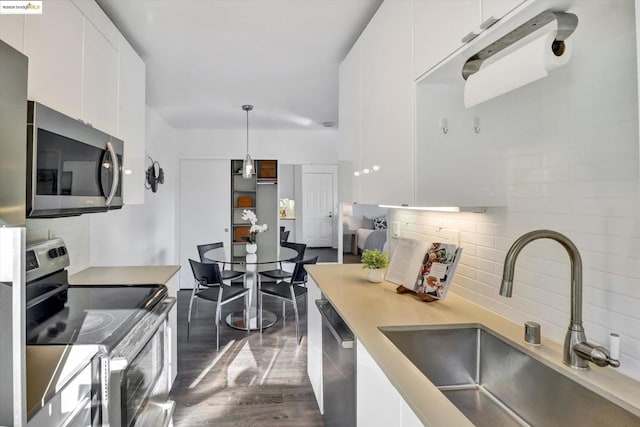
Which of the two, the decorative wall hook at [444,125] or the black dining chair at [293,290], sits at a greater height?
the decorative wall hook at [444,125]

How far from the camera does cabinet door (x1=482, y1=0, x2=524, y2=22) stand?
901 millimetres

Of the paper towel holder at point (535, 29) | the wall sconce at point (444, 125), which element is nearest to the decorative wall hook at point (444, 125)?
the wall sconce at point (444, 125)

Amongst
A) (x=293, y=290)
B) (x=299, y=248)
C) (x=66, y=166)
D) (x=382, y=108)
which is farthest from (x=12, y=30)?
(x=299, y=248)

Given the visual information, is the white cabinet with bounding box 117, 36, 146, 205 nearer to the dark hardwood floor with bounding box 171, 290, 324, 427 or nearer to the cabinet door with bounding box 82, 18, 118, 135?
the cabinet door with bounding box 82, 18, 118, 135

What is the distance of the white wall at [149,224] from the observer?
2.79 metres

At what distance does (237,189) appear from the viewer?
5652 mm

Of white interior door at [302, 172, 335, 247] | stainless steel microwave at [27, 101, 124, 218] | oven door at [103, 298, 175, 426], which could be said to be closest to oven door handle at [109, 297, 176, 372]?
oven door at [103, 298, 175, 426]

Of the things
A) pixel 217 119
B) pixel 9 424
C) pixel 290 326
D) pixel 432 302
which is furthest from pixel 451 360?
pixel 217 119

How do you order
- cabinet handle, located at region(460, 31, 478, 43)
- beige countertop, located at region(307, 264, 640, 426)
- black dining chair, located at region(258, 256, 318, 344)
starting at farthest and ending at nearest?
1. black dining chair, located at region(258, 256, 318, 344)
2. cabinet handle, located at region(460, 31, 478, 43)
3. beige countertop, located at region(307, 264, 640, 426)

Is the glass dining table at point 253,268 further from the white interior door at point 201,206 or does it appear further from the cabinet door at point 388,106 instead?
the cabinet door at point 388,106

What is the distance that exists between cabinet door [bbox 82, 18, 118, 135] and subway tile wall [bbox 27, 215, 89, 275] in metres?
0.63

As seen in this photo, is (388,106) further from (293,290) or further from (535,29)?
(293,290)

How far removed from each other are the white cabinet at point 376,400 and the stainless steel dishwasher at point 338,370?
3.4 inches

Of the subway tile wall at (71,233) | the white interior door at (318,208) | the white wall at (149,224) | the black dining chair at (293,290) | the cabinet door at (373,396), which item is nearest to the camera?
the cabinet door at (373,396)
